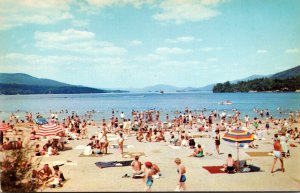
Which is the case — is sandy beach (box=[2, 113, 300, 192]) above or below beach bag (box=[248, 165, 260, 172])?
below

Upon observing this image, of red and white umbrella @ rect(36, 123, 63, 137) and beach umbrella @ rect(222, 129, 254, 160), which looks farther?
red and white umbrella @ rect(36, 123, 63, 137)

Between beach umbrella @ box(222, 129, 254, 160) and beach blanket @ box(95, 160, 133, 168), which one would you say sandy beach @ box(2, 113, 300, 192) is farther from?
beach umbrella @ box(222, 129, 254, 160)

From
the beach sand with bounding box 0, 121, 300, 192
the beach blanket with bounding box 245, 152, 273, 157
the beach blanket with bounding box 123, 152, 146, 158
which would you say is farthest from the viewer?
the beach blanket with bounding box 123, 152, 146, 158

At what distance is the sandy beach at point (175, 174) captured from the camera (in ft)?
40.6

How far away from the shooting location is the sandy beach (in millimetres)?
12367

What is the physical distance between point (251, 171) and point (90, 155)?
8.98 meters

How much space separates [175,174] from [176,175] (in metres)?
0.21

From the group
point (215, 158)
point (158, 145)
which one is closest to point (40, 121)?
point (158, 145)

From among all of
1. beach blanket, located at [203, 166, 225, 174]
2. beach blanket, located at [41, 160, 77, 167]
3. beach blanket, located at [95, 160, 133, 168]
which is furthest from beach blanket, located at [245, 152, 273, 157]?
beach blanket, located at [41, 160, 77, 167]

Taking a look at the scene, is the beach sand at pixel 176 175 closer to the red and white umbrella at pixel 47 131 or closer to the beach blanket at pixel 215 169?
the beach blanket at pixel 215 169

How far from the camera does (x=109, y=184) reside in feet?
42.0

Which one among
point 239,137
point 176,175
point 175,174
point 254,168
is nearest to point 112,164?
point 175,174

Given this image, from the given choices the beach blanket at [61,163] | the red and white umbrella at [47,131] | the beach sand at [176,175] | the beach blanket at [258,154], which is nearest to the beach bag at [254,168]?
the beach sand at [176,175]

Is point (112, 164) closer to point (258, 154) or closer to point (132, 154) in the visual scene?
point (132, 154)
